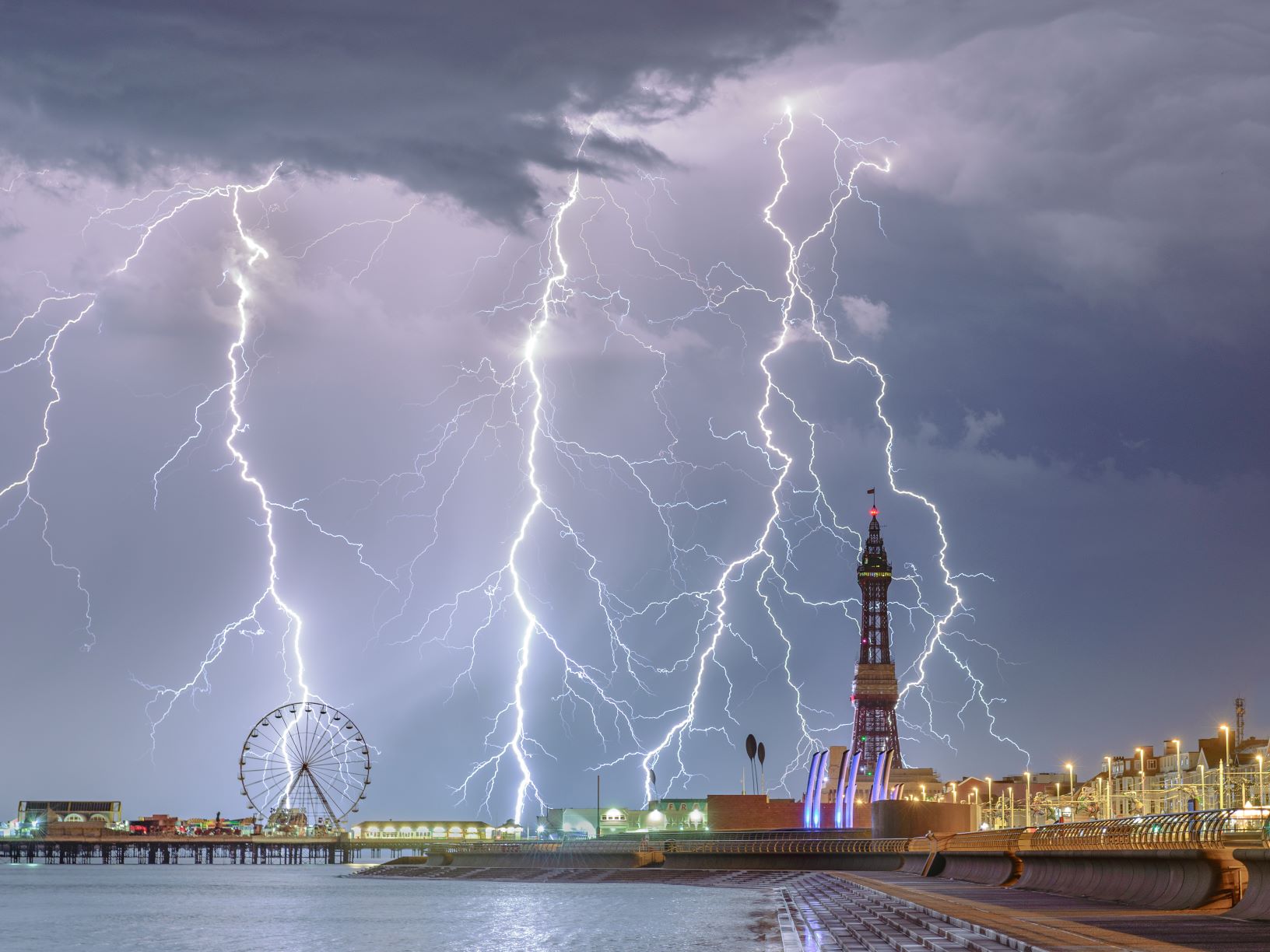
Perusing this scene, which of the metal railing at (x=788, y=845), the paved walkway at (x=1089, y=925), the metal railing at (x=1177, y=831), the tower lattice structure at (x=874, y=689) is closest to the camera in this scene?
the paved walkway at (x=1089, y=925)

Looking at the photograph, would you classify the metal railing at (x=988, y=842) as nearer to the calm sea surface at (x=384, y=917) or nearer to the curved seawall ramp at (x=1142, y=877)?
the curved seawall ramp at (x=1142, y=877)

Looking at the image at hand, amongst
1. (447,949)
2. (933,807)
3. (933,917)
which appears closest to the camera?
(933,917)

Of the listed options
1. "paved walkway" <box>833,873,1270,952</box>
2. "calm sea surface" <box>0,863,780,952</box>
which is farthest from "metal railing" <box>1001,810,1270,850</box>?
"calm sea surface" <box>0,863,780,952</box>

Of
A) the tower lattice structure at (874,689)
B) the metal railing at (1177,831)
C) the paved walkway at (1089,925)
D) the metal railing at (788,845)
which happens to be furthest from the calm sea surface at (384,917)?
the tower lattice structure at (874,689)

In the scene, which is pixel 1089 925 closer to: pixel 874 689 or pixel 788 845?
pixel 788 845

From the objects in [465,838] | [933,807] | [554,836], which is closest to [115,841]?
[465,838]

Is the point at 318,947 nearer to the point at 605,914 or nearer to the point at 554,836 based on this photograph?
the point at 605,914

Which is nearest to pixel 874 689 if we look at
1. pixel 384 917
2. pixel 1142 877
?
pixel 384 917
